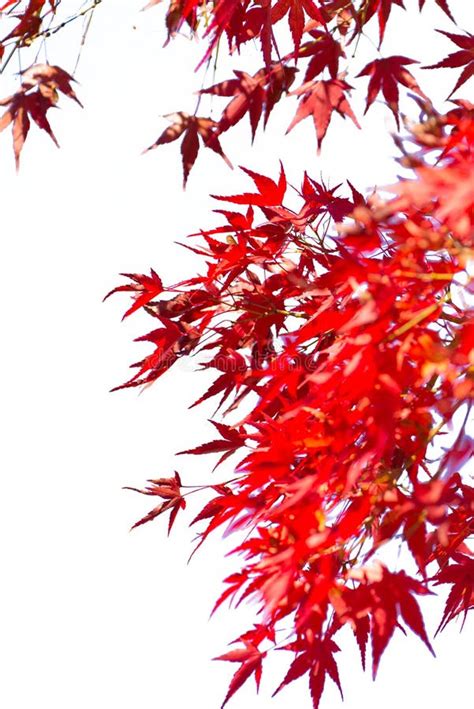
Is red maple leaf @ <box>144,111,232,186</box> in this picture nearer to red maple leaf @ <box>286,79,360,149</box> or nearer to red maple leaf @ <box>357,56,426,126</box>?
red maple leaf @ <box>286,79,360,149</box>

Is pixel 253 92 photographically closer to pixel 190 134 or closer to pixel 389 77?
pixel 190 134

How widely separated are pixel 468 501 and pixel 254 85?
2.95 ft

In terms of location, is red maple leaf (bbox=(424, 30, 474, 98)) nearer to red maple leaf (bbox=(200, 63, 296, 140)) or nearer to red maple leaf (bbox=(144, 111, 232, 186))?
red maple leaf (bbox=(200, 63, 296, 140))

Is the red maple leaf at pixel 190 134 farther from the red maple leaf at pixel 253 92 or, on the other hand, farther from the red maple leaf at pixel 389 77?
the red maple leaf at pixel 389 77

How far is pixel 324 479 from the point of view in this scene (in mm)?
1365

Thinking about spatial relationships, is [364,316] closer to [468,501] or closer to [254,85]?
[254,85]

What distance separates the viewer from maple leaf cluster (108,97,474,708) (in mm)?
1293

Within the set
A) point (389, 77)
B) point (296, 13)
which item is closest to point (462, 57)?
point (389, 77)

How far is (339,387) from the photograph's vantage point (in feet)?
4.69

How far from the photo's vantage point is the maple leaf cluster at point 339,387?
1.29m

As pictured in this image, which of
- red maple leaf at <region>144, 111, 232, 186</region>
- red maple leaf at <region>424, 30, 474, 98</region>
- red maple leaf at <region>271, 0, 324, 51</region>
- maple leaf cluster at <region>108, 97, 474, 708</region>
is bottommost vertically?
maple leaf cluster at <region>108, 97, 474, 708</region>

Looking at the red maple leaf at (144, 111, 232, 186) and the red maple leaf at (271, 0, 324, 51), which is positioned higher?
the red maple leaf at (271, 0, 324, 51)

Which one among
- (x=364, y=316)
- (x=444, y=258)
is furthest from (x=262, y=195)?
(x=364, y=316)

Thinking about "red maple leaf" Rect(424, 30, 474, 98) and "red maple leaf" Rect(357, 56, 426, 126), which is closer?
"red maple leaf" Rect(357, 56, 426, 126)
